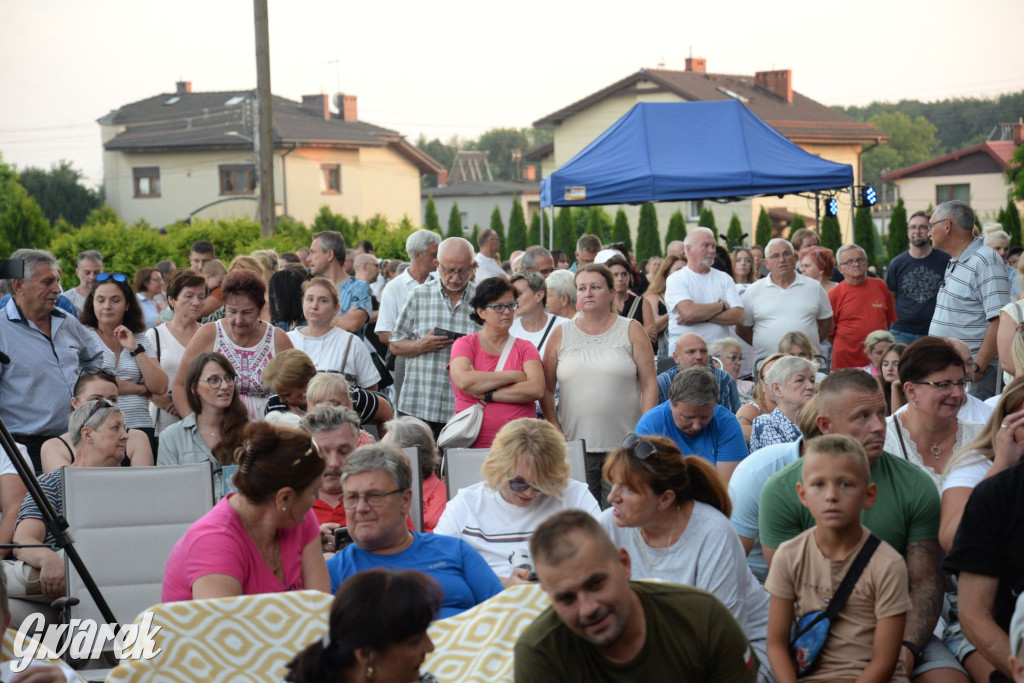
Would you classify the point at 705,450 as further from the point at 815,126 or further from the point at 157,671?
the point at 815,126

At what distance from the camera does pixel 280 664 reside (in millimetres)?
3074

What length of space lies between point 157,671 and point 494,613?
3.22 ft

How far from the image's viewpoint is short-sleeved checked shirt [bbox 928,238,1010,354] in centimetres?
775

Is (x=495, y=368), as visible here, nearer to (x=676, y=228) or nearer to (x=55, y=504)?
(x=55, y=504)

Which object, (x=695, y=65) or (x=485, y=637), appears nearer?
(x=485, y=637)

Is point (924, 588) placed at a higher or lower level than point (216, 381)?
lower

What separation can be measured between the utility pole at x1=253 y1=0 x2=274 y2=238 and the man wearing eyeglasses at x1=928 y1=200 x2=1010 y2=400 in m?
11.4

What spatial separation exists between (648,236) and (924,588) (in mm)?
32005

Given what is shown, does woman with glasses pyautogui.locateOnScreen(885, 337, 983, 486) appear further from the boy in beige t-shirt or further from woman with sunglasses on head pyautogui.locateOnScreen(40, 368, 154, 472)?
woman with sunglasses on head pyautogui.locateOnScreen(40, 368, 154, 472)

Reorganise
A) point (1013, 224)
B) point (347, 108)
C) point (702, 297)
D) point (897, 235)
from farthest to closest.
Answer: point (347, 108), point (897, 235), point (1013, 224), point (702, 297)

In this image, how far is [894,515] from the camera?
388cm

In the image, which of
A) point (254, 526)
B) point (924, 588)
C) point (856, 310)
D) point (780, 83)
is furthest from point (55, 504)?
point (780, 83)

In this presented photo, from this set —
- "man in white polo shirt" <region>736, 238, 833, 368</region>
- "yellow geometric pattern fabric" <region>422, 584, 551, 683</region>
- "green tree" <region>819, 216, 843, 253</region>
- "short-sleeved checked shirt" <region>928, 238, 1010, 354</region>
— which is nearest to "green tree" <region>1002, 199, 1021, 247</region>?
"green tree" <region>819, 216, 843, 253</region>

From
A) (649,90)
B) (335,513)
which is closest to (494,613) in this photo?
(335,513)
